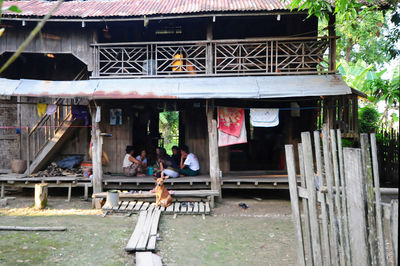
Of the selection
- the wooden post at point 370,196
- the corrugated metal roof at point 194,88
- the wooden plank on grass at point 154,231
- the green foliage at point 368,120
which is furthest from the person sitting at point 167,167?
the green foliage at point 368,120

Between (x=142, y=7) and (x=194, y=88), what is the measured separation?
3.66 metres

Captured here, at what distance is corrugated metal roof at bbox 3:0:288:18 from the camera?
8.56m

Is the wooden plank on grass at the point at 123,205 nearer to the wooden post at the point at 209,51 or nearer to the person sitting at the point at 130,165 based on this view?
the person sitting at the point at 130,165

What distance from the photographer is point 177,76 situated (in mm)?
9125

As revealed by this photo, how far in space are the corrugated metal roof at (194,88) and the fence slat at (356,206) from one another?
5704mm

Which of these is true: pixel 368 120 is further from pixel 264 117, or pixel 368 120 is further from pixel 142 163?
pixel 142 163

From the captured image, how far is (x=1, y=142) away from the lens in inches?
432

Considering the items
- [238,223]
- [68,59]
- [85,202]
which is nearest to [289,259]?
[238,223]

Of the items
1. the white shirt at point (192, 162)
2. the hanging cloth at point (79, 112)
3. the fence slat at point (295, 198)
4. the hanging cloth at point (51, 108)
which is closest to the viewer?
the fence slat at point (295, 198)

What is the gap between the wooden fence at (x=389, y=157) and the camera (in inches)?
441

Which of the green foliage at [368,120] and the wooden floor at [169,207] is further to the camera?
the green foliage at [368,120]

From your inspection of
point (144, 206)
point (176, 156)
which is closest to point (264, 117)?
point (176, 156)

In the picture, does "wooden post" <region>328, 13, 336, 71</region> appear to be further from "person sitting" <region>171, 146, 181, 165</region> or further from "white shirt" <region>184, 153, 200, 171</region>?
"person sitting" <region>171, 146, 181, 165</region>

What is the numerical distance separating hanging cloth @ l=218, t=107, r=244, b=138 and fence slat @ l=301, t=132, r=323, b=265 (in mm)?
5933
